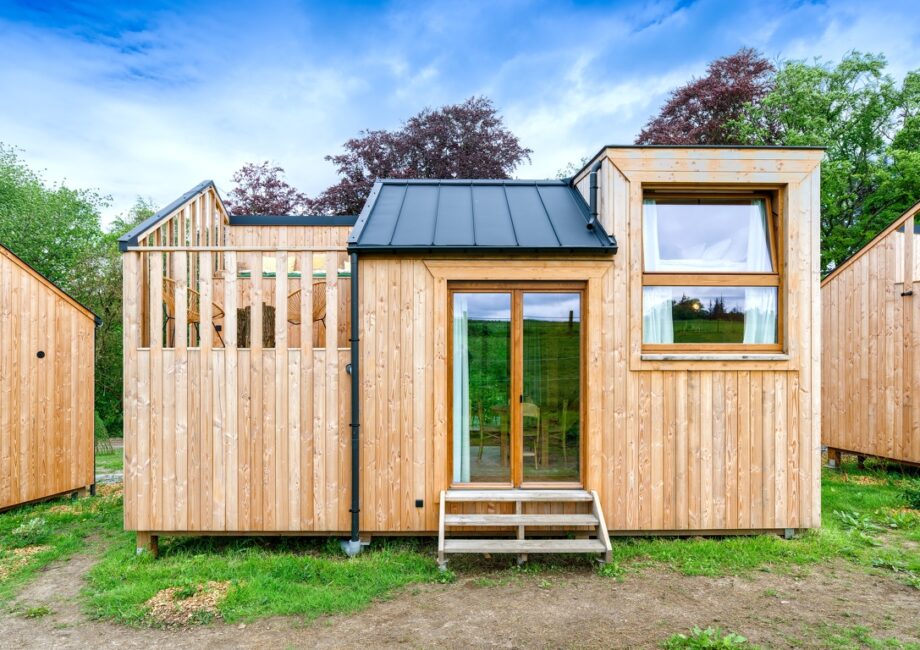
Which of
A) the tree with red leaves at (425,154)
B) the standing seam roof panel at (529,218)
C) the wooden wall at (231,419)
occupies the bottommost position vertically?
the wooden wall at (231,419)

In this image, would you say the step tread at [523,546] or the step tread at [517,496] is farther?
the step tread at [517,496]

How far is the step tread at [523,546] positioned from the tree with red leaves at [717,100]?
13.9 metres

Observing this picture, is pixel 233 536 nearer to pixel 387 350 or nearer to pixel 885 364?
pixel 387 350

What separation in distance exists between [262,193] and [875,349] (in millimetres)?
15105

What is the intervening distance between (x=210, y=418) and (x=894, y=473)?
9034mm

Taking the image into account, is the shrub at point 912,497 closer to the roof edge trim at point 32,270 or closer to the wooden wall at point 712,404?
the wooden wall at point 712,404

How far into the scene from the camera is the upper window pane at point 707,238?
446cm

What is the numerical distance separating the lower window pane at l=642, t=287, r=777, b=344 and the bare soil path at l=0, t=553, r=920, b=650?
200cm

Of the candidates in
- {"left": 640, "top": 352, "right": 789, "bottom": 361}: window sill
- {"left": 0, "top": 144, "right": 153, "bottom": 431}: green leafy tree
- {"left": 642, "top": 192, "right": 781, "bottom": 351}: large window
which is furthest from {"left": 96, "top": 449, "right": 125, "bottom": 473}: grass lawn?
{"left": 642, "top": 192, "right": 781, "bottom": 351}: large window

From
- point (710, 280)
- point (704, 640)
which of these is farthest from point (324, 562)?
point (710, 280)

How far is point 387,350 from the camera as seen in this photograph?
4.26 m

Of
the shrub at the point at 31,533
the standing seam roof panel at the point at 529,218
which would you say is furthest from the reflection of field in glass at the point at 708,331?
the shrub at the point at 31,533

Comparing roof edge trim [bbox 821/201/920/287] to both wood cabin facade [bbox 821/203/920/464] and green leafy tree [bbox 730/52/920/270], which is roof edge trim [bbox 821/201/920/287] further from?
green leafy tree [bbox 730/52/920/270]

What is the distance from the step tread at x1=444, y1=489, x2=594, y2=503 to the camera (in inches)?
164
